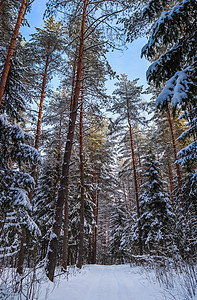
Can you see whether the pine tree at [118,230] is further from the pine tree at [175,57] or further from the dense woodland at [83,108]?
the pine tree at [175,57]

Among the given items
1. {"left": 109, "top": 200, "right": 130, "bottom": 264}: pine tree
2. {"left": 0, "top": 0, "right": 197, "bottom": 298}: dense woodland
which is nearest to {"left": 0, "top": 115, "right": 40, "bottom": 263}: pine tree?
{"left": 0, "top": 0, "right": 197, "bottom": 298}: dense woodland

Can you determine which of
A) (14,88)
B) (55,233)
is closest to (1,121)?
(14,88)

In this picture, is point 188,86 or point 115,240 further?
point 115,240

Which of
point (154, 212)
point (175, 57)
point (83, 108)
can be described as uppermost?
point (83, 108)

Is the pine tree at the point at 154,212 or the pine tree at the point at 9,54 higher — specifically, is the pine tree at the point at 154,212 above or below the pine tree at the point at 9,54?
below

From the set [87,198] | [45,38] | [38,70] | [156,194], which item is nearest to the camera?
[45,38]

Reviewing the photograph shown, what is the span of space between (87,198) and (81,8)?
13151 mm

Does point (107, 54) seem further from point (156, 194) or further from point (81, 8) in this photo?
point (156, 194)

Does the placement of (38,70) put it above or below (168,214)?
above

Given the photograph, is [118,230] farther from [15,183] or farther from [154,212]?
[15,183]

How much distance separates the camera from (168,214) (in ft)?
36.8

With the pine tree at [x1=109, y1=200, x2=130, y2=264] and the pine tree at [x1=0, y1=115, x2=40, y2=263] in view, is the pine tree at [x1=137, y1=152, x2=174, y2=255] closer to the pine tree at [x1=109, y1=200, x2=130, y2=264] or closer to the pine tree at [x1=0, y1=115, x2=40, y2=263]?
the pine tree at [x1=0, y1=115, x2=40, y2=263]

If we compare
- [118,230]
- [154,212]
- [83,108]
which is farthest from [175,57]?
[118,230]

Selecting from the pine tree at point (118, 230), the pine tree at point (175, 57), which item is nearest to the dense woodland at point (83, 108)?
the pine tree at point (175, 57)
